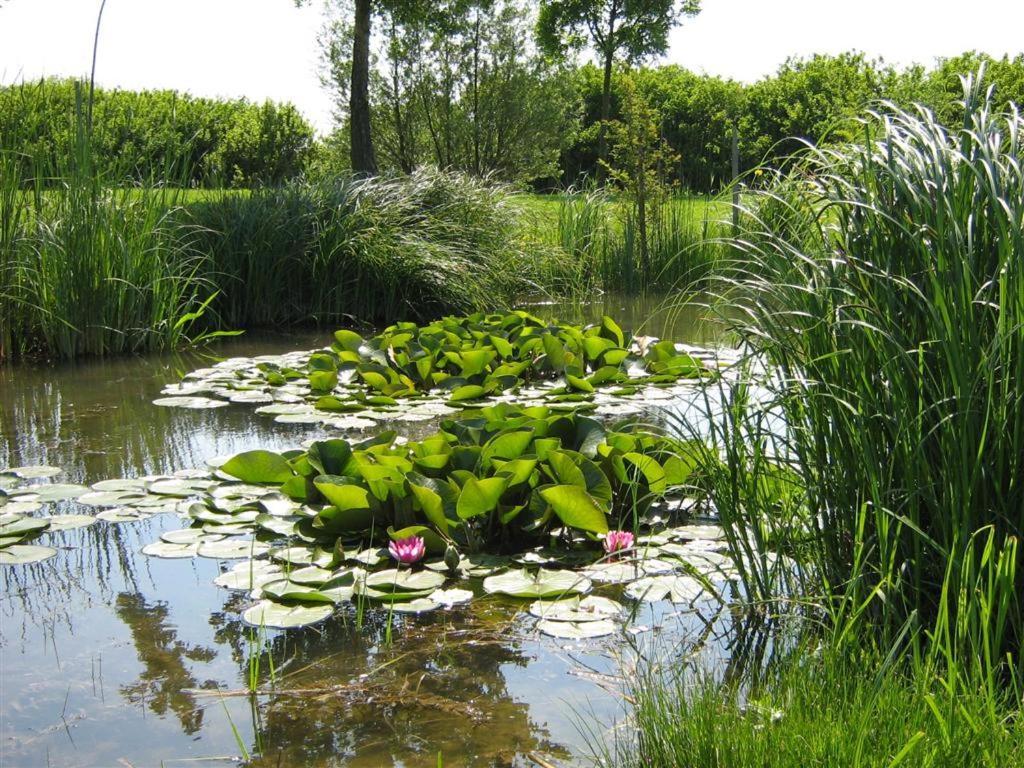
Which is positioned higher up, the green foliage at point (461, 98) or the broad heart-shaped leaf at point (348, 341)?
the green foliage at point (461, 98)

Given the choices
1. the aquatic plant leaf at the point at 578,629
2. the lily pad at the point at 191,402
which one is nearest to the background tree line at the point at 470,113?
the lily pad at the point at 191,402

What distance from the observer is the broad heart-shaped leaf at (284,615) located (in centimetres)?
274

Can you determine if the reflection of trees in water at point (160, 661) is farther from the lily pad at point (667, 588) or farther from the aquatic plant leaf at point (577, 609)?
the lily pad at point (667, 588)

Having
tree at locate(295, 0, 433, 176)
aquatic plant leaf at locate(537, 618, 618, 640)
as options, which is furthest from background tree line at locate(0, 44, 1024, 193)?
aquatic plant leaf at locate(537, 618, 618, 640)

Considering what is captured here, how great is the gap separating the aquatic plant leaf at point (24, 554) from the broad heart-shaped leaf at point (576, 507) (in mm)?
1660

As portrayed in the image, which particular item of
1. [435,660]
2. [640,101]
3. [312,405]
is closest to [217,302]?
[312,405]

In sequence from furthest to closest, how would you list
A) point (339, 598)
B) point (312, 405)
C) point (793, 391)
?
point (312, 405), point (339, 598), point (793, 391)

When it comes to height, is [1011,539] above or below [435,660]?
above

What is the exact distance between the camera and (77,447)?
481 cm

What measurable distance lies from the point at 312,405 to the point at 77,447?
123cm

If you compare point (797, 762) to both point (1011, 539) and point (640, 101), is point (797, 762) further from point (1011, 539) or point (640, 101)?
point (640, 101)

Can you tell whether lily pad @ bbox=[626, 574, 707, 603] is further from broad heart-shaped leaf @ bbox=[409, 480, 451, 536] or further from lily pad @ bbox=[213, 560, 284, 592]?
lily pad @ bbox=[213, 560, 284, 592]

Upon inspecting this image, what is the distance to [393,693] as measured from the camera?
2402 millimetres

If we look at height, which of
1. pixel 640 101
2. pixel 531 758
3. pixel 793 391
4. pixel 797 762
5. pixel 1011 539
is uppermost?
pixel 640 101
